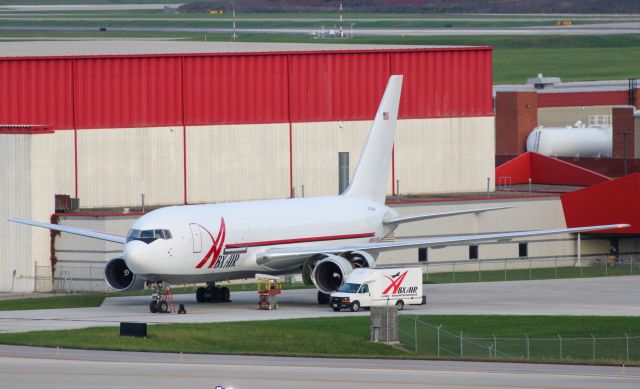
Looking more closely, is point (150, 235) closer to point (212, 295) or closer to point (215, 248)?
point (215, 248)

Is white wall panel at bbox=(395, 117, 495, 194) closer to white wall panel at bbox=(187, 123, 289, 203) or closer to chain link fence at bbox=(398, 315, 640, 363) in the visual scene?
white wall panel at bbox=(187, 123, 289, 203)

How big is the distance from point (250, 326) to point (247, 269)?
8174mm

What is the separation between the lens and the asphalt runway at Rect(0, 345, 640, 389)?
44.8 metres

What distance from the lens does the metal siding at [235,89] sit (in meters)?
87.2

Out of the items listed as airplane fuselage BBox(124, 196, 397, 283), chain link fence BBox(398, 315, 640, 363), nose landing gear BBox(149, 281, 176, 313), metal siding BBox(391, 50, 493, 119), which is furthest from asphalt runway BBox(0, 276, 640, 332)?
metal siding BBox(391, 50, 493, 119)

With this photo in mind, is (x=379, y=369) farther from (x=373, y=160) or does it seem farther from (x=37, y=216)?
(x=37, y=216)

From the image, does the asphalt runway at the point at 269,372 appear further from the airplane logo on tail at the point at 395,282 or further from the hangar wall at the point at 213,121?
the hangar wall at the point at 213,121

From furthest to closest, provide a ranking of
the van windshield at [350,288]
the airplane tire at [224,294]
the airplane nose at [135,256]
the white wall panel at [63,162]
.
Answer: the white wall panel at [63,162] < the airplane tire at [224,294] < the van windshield at [350,288] < the airplane nose at [135,256]

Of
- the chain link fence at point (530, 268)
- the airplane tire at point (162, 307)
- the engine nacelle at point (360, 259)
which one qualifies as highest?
the engine nacelle at point (360, 259)

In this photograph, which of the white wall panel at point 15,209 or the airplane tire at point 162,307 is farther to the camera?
the white wall panel at point 15,209

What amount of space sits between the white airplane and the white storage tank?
45416 millimetres

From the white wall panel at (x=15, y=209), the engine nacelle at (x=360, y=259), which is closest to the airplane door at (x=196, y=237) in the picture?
the engine nacelle at (x=360, y=259)

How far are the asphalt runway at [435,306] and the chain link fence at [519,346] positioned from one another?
735 cm

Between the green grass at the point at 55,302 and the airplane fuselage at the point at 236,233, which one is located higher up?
the airplane fuselage at the point at 236,233
